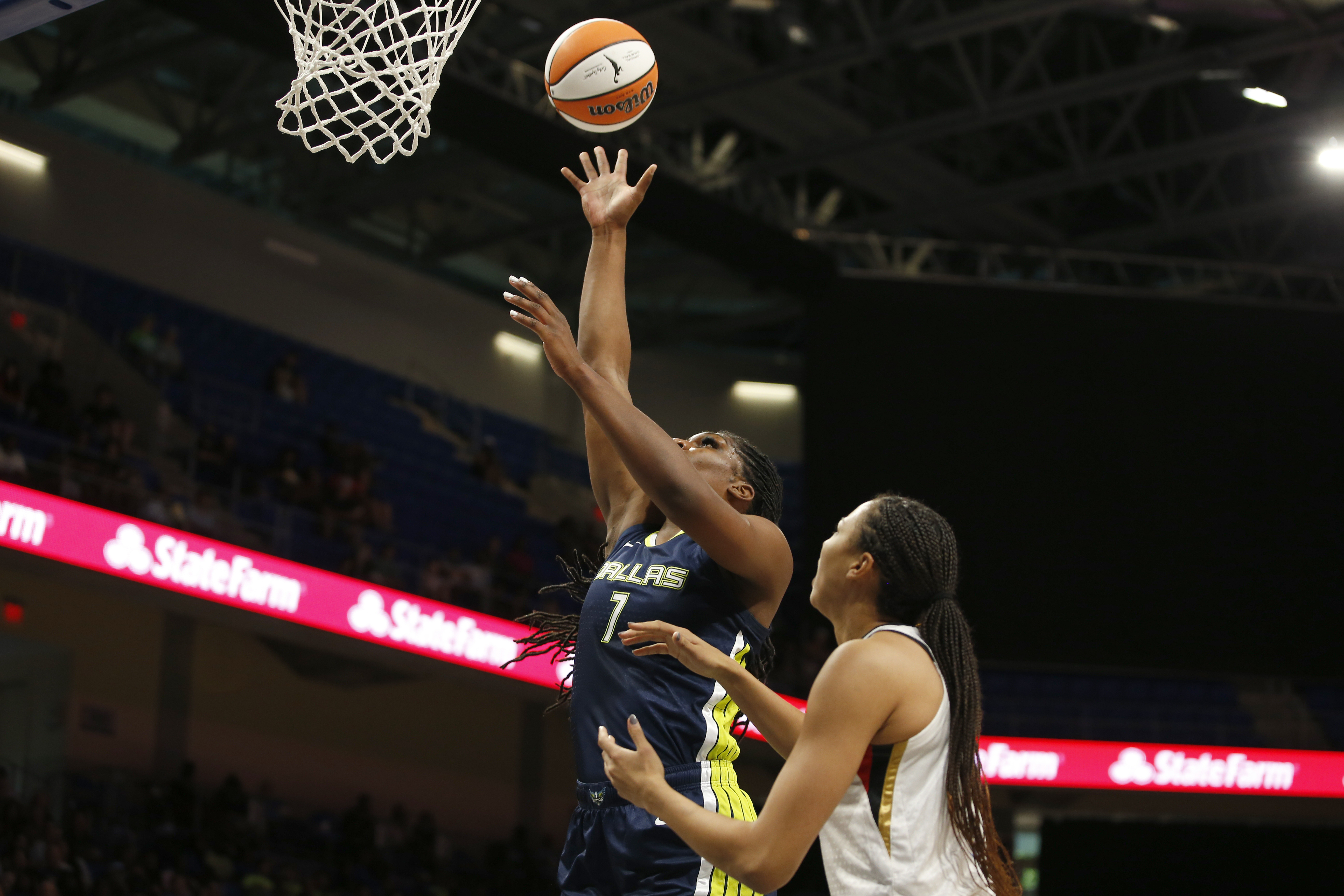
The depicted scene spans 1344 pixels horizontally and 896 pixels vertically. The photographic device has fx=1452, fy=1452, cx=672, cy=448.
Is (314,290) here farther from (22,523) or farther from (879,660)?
(879,660)

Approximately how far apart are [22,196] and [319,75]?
9728mm

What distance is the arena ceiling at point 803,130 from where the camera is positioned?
1178 cm

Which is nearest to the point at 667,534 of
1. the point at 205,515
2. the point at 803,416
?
the point at 205,515

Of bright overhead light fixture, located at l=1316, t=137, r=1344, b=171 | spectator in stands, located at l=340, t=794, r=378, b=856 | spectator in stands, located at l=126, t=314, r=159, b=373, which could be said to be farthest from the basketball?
bright overhead light fixture, located at l=1316, t=137, r=1344, b=171

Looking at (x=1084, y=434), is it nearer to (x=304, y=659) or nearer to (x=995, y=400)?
(x=995, y=400)

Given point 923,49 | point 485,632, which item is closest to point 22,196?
point 485,632

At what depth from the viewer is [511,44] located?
40.9 feet

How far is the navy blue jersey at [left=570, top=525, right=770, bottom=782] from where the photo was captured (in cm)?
287

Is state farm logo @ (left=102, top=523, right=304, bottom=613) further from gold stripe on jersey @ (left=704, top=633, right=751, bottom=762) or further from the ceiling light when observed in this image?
the ceiling light

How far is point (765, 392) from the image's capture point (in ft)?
61.2

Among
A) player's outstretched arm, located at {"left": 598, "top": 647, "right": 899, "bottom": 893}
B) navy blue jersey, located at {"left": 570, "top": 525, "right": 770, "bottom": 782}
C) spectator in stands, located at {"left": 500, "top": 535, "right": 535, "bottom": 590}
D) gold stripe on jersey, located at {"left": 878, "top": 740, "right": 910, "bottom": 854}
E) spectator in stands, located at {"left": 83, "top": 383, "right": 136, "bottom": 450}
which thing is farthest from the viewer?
spectator in stands, located at {"left": 500, "top": 535, "right": 535, "bottom": 590}

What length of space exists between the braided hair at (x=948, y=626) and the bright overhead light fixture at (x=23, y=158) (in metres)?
12.3

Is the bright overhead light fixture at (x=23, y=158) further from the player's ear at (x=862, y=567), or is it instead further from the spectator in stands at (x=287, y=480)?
the player's ear at (x=862, y=567)

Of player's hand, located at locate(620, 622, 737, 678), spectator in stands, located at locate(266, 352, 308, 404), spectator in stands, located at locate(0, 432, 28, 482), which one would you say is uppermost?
spectator in stands, located at locate(266, 352, 308, 404)
